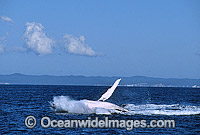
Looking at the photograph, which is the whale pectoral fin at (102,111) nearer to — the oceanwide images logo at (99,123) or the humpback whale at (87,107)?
the humpback whale at (87,107)

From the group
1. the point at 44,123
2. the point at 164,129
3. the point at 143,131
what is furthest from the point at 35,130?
the point at 164,129

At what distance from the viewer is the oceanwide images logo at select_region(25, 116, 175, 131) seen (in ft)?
131

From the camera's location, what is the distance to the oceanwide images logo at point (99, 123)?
131 feet

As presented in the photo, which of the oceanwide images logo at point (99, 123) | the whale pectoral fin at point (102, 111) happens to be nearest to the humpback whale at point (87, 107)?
the whale pectoral fin at point (102, 111)

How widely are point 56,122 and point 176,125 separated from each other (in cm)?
1400

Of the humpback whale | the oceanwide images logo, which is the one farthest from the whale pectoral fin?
the oceanwide images logo

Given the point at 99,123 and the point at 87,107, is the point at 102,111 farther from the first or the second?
the point at 99,123

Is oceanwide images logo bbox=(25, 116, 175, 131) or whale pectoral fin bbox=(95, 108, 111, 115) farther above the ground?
whale pectoral fin bbox=(95, 108, 111, 115)

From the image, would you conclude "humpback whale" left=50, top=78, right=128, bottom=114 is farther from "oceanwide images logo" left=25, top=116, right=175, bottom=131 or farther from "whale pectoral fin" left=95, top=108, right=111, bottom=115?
"oceanwide images logo" left=25, top=116, right=175, bottom=131

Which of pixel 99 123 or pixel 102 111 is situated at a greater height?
pixel 102 111

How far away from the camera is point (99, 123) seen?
4219cm

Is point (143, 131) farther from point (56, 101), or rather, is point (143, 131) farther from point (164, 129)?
point (56, 101)

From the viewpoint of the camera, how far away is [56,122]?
4166cm

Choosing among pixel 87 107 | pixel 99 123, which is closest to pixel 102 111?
pixel 87 107
